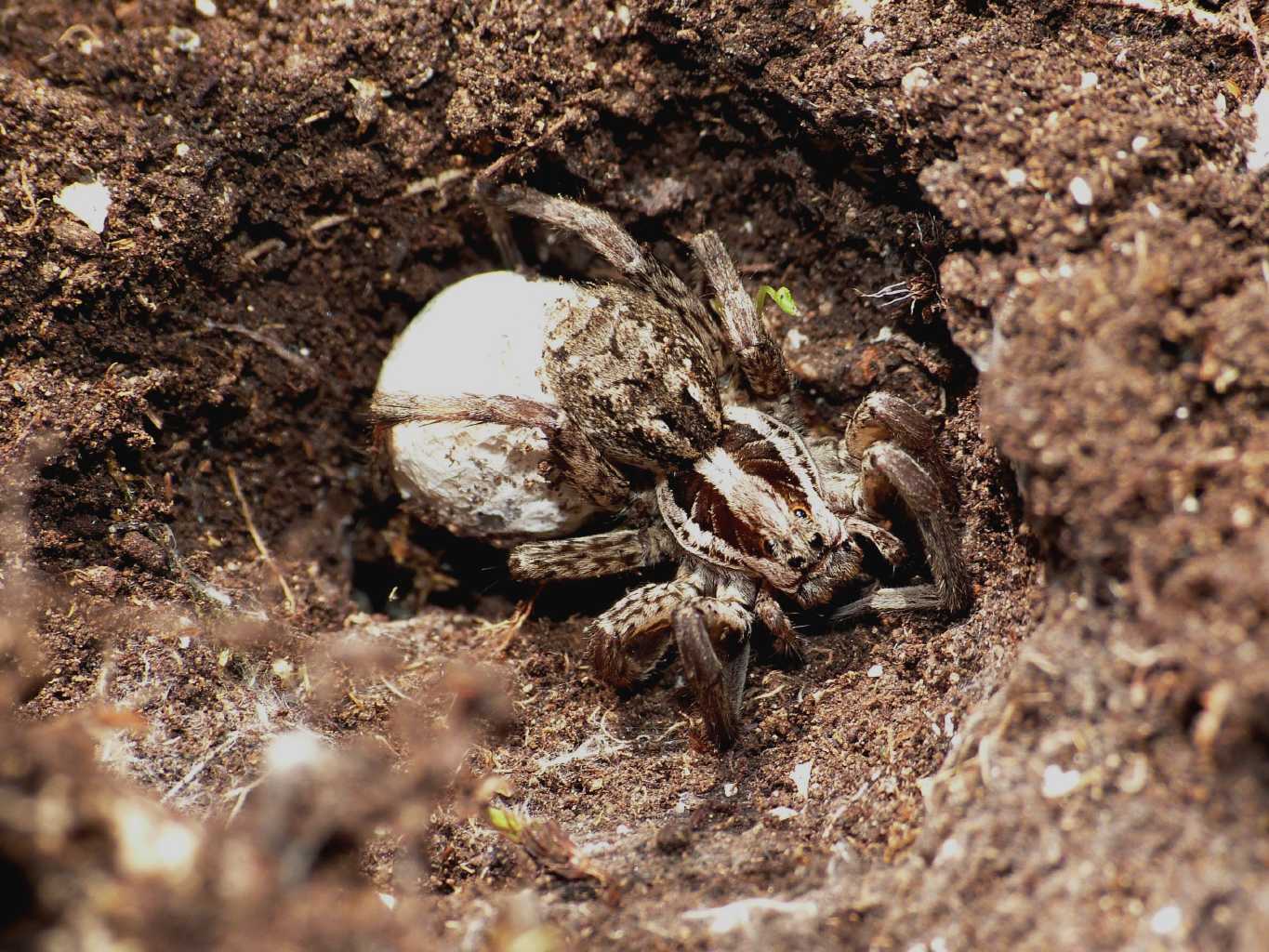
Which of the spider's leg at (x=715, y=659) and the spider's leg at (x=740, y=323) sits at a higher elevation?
the spider's leg at (x=740, y=323)

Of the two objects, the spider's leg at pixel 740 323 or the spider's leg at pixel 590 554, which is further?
the spider's leg at pixel 590 554

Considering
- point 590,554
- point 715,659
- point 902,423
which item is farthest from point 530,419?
point 902,423

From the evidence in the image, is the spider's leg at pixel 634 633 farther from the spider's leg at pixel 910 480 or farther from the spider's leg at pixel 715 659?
the spider's leg at pixel 910 480

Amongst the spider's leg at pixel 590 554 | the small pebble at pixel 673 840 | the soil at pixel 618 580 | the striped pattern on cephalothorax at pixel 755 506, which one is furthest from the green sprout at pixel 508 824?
the striped pattern on cephalothorax at pixel 755 506

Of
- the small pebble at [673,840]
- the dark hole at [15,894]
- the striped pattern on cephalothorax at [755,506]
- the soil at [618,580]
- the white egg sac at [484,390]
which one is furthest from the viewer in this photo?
the white egg sac at [484,390]

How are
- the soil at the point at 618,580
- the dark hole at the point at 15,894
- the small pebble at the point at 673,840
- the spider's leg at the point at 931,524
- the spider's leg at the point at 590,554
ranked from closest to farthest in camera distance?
the dark hole at the point at 15,894 → the soil at the point at 618,580 → the small pebble at the point at 673,840 → the spider's leg at the point at 931,524 → the spider's leg at the point at 590,554

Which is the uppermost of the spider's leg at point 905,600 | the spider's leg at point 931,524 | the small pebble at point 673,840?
the spider's leg at point 931,524

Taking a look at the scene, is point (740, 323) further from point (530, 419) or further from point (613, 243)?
point (530, 419)

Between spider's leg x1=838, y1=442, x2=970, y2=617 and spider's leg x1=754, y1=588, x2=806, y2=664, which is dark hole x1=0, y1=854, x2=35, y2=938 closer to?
spider's leg x1=754, y1=588, x2=806, y2=664
